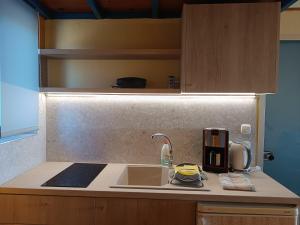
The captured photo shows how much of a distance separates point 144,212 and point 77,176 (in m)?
0.55

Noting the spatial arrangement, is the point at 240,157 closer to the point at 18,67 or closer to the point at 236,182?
the point at 236,182

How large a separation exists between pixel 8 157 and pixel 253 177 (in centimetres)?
162

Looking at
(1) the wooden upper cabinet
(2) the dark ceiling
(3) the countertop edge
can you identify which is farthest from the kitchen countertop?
(2) the dark ceiling

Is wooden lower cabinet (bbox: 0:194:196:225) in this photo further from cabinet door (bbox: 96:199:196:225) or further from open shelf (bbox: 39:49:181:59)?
open shelf (bbox: 39:49:181:59)

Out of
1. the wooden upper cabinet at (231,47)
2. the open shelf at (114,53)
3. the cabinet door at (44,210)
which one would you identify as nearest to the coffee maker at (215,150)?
the wooden upper cabinet at (231,47)

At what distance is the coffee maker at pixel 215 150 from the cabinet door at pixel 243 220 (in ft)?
1.44

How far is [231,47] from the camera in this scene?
4.99 ft

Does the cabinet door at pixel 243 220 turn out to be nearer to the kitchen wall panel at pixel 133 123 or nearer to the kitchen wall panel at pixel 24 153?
the kitchen wall panel at pixel 133 123

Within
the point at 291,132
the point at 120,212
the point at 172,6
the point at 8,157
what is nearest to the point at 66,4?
the point at 172,6

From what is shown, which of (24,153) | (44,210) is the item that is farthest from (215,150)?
(24,153)

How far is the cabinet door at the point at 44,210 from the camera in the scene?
135 centimetres

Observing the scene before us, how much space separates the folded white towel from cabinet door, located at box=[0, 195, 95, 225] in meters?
0.81

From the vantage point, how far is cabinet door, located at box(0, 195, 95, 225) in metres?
1.35

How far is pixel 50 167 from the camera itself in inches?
70.6
